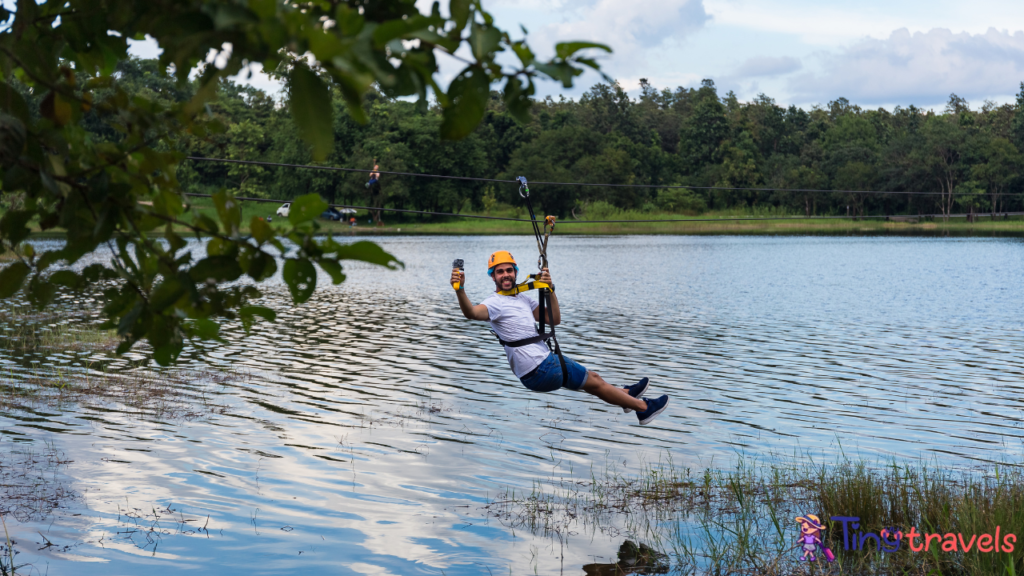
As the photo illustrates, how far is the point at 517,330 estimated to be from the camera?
31.2 ft

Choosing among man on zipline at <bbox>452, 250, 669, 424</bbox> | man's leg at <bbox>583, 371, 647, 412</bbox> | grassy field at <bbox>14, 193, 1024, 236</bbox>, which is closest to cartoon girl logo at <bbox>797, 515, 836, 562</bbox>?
man's leg at <bbox>583, 371, 647, 412</bbox>

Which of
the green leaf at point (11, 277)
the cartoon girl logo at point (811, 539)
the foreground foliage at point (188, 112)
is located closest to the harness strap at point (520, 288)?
the cartoon girl logo at point (811, 539)

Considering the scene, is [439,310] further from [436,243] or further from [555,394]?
[436,243]

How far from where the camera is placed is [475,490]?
927 centimetres

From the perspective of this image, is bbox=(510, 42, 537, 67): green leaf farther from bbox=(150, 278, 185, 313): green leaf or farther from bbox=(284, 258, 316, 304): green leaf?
bbox=(150, 278, 185, 313): green leaf

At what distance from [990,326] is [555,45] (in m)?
24.8

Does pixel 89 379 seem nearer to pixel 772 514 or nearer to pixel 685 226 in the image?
pixel 772 514

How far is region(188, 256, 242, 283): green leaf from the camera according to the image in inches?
115

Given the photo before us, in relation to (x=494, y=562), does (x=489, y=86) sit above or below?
above

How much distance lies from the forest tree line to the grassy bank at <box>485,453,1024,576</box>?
87.6 metres

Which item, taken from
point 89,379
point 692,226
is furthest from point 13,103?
point 692,226

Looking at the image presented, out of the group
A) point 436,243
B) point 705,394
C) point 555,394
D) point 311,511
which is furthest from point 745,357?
point 436,243

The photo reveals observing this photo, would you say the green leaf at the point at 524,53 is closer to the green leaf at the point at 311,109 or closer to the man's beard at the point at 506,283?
the green leaf at the point at 311,109

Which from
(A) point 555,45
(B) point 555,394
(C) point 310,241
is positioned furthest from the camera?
(B) point 555,394
